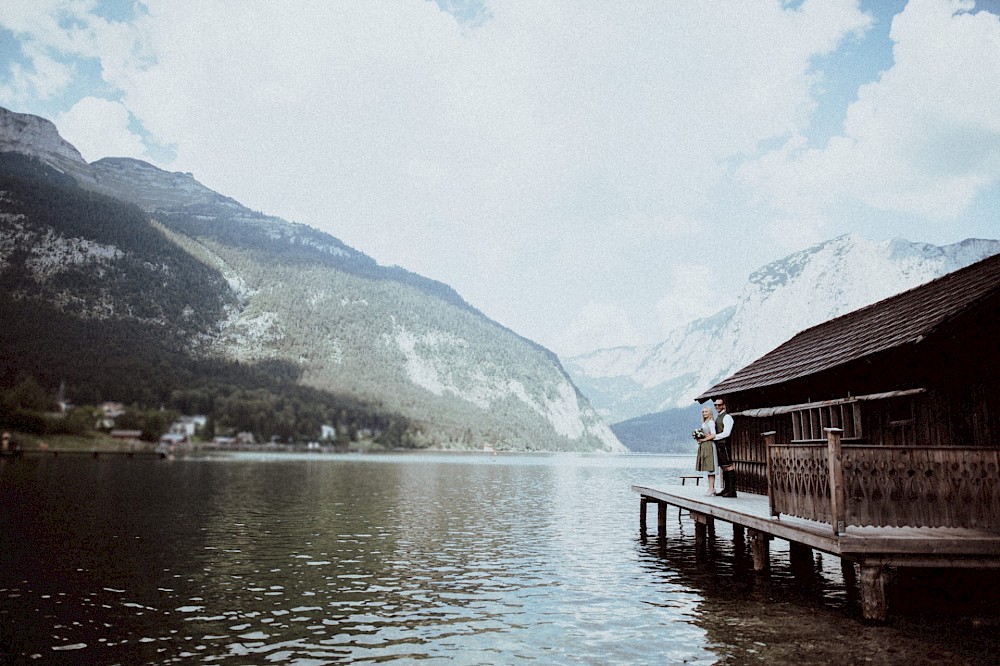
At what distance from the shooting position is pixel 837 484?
12.1m

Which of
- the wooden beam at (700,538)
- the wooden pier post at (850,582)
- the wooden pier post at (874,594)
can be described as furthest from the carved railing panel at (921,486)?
the wooden beam at (700,538)

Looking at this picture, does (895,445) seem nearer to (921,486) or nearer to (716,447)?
(921,486)

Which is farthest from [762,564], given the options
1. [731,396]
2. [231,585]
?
[231,585]

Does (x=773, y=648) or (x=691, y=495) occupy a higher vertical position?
(x=691, y=495)

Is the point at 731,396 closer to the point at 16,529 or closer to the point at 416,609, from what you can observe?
the point at 416,609

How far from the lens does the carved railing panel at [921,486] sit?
39.7 feet

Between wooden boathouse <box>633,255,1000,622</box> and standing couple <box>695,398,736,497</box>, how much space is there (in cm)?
72

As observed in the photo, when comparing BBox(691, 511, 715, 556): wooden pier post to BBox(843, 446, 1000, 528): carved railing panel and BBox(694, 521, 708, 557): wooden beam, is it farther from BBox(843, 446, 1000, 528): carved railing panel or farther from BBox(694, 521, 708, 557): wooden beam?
BBox(843, 446, 1000, 528): carved railing panel

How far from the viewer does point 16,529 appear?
25.0 m

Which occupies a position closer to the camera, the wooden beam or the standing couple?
the standing couple

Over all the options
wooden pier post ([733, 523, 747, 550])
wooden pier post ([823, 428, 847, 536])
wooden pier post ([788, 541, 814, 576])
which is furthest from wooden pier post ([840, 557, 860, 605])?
wooden pier post ([823, 428, 847, 536])

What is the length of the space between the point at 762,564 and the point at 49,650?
14.9 m

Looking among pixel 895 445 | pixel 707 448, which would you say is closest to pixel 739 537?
pixel 707 448

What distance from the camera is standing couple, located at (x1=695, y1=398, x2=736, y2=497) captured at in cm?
2077
